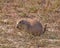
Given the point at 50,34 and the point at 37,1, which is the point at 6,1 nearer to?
the point at 37,1

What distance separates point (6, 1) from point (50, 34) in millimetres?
1866

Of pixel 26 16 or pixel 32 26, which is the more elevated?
pixel 26 16

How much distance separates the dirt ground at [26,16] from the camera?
568 centimetres

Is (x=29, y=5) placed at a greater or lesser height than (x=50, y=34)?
greater

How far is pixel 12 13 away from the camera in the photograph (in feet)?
23.0

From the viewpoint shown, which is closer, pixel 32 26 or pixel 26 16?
pixel 32 26

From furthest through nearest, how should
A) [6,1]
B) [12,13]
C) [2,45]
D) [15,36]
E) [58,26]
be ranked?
[6,1]
[12,13]
[58,26]
[15,36]
[2,45]

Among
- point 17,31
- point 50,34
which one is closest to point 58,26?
point 50,34

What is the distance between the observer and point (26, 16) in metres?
6.84

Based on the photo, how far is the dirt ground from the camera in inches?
223

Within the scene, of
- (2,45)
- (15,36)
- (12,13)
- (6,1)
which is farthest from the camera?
(6,1)

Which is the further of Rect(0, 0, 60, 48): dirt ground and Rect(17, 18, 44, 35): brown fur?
Rect(17, 18, 44, 35): brown fur

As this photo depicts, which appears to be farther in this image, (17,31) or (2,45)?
(17,31)

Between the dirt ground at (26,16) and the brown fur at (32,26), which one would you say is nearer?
the dirt ground at (26,16)
